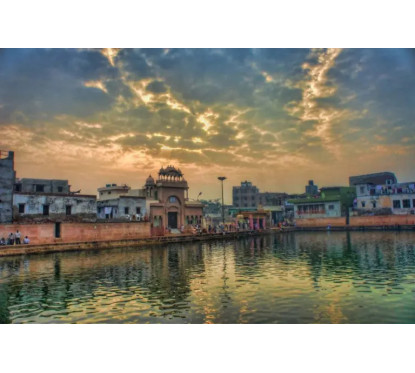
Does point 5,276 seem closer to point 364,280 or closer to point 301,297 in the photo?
point 301,297

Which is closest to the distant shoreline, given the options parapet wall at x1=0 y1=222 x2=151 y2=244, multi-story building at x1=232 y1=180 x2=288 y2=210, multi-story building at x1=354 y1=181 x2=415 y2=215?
parapet wall at x1=0 y1=222 x2=151 y2=244

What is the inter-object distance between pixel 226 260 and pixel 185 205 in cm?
2266

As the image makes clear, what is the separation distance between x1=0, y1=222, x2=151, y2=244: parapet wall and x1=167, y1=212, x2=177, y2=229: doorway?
5398 millimetres

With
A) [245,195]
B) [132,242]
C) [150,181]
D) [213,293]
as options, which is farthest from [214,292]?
[245,195]

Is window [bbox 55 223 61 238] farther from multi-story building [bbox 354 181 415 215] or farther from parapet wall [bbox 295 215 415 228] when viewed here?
multi-story building [bbox 354 181 415 215]

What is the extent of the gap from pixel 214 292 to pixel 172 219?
99.9ft

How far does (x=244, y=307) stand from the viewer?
34.3 feet

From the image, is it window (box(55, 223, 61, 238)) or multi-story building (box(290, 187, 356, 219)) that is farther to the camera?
multi-story building (box(290, 187, 356, 219))

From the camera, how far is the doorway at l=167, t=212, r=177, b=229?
4225 centimetres

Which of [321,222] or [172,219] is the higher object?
[172,219]

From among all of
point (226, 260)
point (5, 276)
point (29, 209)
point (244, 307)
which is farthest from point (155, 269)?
point (29, 209)

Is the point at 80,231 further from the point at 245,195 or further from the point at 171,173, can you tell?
the point at 245,195

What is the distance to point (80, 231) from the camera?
102 feet

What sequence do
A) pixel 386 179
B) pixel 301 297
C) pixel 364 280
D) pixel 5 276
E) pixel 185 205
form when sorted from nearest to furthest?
1. pixel 301 297
2. pixel 364 280
3. pixel 5 276
4. pixel 185 205
5. pixel 386 179
